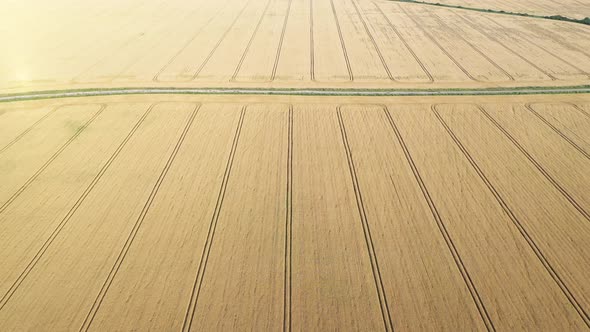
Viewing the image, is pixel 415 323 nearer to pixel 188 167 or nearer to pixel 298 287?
pixel 298 287

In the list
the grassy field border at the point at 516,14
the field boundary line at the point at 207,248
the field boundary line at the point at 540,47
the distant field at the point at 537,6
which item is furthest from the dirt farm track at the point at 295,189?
the distant field at the point at 537,6

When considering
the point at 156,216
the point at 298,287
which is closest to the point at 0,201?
the point at 156,216

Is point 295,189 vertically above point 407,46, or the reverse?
point 407,46

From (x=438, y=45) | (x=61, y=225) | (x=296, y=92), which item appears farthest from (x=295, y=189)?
(x=438, y=45)

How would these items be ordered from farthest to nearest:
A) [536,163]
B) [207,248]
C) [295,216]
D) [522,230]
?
[536,163]
[295,216]
[522,230]
[207,248]

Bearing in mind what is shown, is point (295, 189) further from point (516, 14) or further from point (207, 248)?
point (516, 14)

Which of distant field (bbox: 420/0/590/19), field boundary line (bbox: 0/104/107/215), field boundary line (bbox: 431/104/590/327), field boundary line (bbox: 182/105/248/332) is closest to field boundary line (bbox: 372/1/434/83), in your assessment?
field boundary line (bbox: 431/104/590/327)

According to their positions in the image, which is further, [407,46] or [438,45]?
[438,45]
